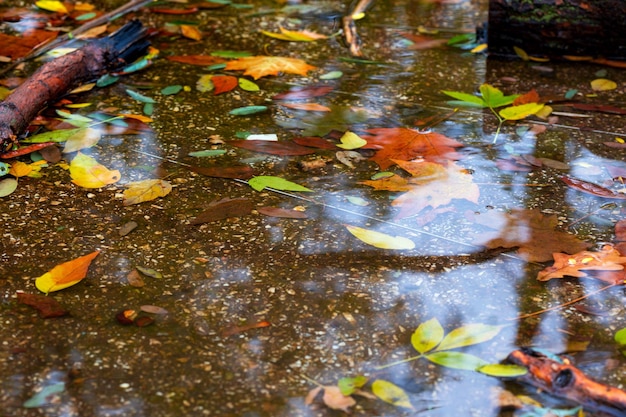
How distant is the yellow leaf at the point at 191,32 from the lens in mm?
2902

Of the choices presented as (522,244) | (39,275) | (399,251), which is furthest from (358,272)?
(39,275)

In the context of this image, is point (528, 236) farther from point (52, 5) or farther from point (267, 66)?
point (52, 5)

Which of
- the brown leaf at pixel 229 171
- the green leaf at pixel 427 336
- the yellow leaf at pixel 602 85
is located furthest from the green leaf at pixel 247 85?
the green leaf at pixel 427 336

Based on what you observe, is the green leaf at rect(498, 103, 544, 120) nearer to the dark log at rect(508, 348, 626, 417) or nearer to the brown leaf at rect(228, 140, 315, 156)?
the brown leaf at rect(228, 140, 315, 156)

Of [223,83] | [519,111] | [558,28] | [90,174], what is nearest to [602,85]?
[558,28]

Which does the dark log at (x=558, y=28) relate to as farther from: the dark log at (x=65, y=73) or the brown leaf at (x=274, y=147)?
the dark log at (x=65, y=73)

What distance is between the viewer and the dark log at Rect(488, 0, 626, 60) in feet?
8.72

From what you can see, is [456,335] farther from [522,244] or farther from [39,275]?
[39,275]

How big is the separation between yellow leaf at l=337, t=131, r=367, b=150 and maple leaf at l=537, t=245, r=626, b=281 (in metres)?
0.67

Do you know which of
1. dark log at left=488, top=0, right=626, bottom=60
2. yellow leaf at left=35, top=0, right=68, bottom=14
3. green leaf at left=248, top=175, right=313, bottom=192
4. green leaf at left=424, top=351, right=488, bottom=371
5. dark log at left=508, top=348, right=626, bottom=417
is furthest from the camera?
yellow leaf at left=35, top=0, right=68, bottom=14

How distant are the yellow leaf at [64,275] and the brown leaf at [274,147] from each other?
628 mm

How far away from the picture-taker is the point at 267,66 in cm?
262

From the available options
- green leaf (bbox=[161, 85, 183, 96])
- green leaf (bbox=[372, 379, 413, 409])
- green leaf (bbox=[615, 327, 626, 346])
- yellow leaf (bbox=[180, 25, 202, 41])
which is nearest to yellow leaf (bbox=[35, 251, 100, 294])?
green leaf (bbox=[372, 379, 413, 409])

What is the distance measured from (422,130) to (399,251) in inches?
25.3
